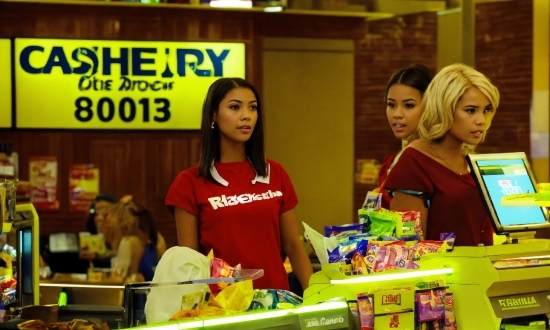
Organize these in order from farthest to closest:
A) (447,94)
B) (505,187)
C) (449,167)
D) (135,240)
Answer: (135,240) → (449,167) → (447,94) → (505,187)

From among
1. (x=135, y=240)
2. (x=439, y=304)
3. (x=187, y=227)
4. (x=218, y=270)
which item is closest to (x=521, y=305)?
(x=439, y=304)

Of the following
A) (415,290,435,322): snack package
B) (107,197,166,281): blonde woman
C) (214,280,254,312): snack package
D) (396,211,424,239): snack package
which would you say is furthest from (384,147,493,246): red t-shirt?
(107,197,166,281): blonde woman

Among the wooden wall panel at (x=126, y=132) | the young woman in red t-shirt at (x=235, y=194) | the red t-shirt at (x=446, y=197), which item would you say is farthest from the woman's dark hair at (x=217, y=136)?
the wooden wall panel at (x=126, y=132)

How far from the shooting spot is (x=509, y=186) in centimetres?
302

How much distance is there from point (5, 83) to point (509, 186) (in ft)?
16.8

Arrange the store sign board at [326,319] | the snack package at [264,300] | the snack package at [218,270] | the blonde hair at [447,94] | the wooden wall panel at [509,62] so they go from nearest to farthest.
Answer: the store sign board at [326,319]
the snack package at [264,300]
the snack package at [218,270]
the blonde hair at [447,94]
the wooden wall panel at [509,62]

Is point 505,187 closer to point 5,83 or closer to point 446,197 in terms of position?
point 446,197

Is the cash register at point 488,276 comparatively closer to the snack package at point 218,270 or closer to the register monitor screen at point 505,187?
the register monitor screen at point 505,187

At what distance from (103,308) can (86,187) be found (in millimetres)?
4500

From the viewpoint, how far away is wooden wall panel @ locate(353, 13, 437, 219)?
11.2m

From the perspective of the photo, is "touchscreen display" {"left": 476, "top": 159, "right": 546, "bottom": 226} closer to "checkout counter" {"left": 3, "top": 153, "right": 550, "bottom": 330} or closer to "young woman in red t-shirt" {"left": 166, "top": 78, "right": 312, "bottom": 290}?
"checkout counter" {"left": 3, "top": 153, "right": 550, "bottom": 330}

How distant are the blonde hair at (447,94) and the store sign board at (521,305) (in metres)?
0.64

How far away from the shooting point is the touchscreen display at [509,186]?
2.96m

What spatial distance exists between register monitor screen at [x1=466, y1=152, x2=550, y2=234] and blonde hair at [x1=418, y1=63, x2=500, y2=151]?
0.74ft
